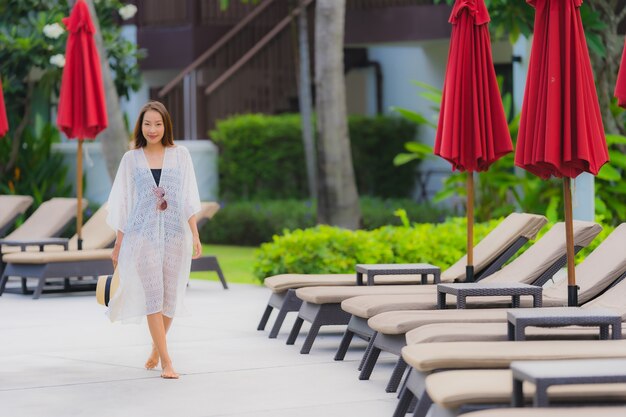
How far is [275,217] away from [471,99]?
1267cm

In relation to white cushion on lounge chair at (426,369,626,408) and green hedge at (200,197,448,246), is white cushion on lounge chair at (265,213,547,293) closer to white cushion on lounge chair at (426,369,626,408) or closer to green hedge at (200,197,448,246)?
white cushion on lounge chair at (426,369,626,408)

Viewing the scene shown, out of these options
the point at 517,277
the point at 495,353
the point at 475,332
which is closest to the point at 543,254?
the point at 517,277

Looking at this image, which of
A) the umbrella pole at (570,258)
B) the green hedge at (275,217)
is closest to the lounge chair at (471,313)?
the umbrella pole at (570,258)

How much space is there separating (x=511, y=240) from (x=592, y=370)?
5.50 m

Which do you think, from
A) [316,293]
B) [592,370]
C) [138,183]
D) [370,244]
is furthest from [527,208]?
[592,370]

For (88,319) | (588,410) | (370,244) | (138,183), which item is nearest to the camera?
(588,410)

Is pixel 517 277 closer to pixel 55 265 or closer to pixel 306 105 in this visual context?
pixel 55 265

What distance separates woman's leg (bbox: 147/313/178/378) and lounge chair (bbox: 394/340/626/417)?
7.38 feet

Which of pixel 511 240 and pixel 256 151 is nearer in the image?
pixel 511 240

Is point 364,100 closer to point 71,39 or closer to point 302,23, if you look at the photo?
point 302,23

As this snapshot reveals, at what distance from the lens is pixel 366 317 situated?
9.32m

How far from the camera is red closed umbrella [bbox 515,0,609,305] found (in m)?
8.88

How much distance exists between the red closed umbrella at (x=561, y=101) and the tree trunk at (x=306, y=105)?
15.2m

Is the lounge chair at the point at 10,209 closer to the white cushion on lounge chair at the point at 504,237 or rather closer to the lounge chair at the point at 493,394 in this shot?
the white cushion on lounge chair at the point at 504,237
